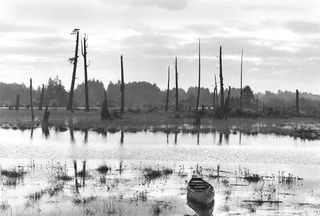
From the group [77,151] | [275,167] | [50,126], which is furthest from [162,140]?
[50,126]

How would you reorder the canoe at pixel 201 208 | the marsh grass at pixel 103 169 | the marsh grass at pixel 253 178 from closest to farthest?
the canoe at pixel 201 208
the marsh grass at pixel 253 178
the marsh grass at pixel 103 169

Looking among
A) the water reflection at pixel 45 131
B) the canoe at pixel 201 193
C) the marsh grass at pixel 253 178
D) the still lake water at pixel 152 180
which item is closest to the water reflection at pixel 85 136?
the still lake water at pixel 152 180

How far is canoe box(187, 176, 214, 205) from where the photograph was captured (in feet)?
54.3

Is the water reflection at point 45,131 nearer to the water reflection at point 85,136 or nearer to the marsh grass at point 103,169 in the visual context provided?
the water reflection at point 85,136

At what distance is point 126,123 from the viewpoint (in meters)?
55.3

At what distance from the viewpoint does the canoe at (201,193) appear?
54.3ft

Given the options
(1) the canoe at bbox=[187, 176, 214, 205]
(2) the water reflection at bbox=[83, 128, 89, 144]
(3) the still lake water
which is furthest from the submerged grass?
(2) the water reflection at bbox=[83, 128, 89, 144]

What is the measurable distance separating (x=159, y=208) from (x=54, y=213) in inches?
129

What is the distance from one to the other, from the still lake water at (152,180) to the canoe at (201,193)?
373 mm

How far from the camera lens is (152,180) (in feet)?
70.5

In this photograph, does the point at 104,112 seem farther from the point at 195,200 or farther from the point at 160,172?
the point at 195,200

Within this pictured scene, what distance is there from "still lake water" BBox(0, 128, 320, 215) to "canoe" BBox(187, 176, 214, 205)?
37 centimetres

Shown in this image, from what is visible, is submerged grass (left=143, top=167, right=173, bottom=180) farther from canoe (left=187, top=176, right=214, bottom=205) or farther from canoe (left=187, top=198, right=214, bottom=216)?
canoe (left=187, top=198, right=214, bottom=216)

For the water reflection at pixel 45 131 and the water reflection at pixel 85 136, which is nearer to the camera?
the water reflection at pixel 85 136
